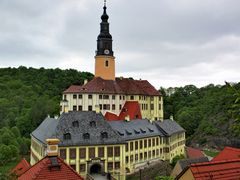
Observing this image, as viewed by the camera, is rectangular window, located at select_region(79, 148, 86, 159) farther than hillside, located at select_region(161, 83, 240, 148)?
No

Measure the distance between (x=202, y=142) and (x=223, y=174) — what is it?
66.6 meters

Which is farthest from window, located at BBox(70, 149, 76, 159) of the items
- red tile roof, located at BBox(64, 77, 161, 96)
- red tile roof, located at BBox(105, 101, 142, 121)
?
red tile roof, located at BBox(64, 77, 161, 96)

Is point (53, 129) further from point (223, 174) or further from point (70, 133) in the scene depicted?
point (223, 174)

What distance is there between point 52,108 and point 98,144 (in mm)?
37975

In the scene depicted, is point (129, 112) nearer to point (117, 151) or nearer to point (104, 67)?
point (104, 67)

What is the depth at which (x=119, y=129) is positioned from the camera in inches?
1633

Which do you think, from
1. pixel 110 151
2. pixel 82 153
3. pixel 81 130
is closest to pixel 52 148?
pixel 82 153

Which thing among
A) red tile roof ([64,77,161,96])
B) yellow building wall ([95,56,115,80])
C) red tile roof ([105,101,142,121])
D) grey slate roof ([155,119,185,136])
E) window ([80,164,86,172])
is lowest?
window ([80,164,86,172])

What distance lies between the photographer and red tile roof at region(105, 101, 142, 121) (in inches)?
2036

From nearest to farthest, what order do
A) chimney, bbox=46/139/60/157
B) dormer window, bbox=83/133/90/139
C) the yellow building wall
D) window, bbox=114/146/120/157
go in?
chimney, bbox=46/139/60/157 < dormer window, bbox=83/133/90/139 < window, bbox=114/146/120/157 < the yellow building wall

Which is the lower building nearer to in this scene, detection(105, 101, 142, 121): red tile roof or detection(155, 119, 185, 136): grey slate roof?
detection(155, 119, 185, 136): grey slate roof

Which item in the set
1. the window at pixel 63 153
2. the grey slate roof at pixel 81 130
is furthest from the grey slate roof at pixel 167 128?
the window at pixel 63 153

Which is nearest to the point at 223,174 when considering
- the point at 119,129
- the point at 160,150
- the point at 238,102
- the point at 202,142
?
the point at 238,102

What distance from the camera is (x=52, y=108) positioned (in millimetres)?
73062
